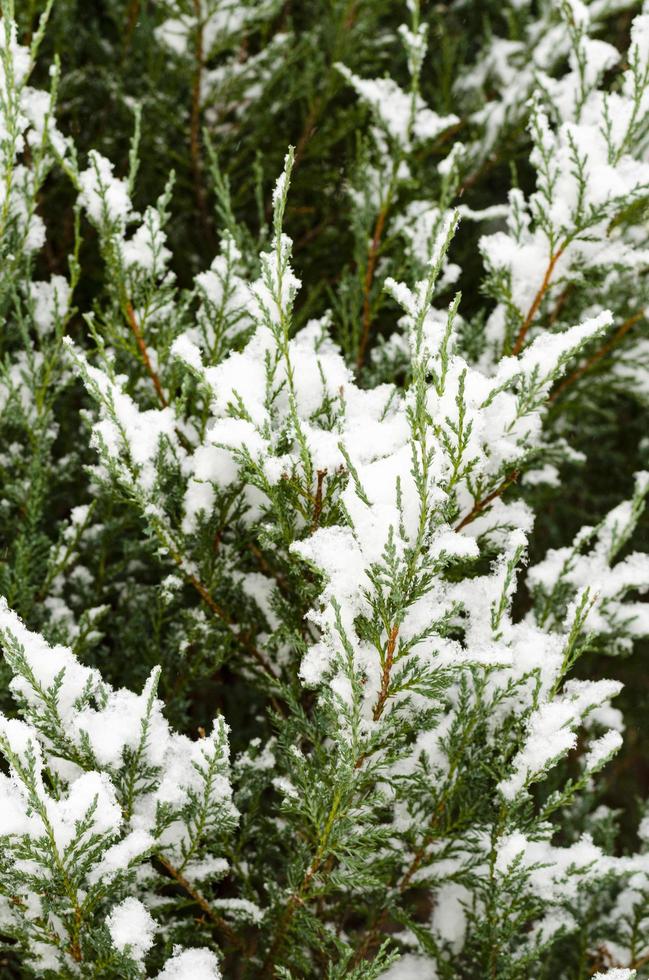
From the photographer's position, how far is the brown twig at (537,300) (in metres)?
2.17

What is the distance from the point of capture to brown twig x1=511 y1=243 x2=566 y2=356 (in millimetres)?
2170

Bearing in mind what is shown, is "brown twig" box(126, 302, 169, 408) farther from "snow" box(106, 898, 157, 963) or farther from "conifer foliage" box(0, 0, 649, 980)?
"snow" box(106, 898, 157, 963)

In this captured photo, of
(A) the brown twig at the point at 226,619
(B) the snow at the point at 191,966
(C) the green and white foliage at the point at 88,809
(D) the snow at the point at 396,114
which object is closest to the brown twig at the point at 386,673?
(C) the green and white foliage at the point at 88,809

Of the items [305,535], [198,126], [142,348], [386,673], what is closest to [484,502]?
[305,535]

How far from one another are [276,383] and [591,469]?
2.82 m

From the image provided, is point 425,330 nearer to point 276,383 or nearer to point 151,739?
point 276,383

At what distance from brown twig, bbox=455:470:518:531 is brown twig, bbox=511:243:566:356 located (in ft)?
1.84

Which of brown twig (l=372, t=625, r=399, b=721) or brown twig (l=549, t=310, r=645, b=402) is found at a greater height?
brown twig (l=549, t=310, r=645, b=402)

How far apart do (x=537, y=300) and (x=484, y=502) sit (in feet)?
2.24

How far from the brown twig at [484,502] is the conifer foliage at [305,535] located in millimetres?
16

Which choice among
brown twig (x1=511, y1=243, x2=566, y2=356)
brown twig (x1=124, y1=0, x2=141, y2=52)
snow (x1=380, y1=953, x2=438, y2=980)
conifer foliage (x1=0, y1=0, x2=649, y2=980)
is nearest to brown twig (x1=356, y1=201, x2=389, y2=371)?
conifer foliage (x1=0, y1=0, x2=649, y2=980)

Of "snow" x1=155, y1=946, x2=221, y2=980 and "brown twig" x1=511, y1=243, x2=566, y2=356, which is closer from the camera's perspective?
"snow" x1=155, y1=946, x2=221, y2=980

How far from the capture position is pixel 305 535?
1.92 m

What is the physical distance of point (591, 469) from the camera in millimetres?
4191
